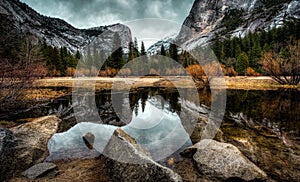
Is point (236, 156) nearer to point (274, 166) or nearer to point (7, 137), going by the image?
point (274, 166)

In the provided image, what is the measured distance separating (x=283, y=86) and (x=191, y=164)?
31.7m

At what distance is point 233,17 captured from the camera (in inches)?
5733

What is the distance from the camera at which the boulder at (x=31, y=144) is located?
5852 mm

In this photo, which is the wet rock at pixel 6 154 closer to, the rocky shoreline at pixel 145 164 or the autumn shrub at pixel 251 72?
the rocky shoreline at pixel 145 164

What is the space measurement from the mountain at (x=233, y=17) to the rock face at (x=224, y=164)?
6087 centimetres

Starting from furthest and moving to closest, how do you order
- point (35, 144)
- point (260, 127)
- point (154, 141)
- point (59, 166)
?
point (260, 127), point (154, 141), point (35, 144), point (59, 166)

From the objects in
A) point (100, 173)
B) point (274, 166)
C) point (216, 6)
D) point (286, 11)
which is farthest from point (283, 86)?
point (216, 6)

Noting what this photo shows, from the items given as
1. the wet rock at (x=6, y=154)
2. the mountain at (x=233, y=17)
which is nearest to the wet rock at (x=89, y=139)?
the wet rock at (x=6, y=154)

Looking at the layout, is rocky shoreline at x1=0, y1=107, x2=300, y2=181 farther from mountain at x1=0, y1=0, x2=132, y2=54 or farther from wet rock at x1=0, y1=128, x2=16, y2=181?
mountain at x1=0, y1=0, x2=132, y2=54

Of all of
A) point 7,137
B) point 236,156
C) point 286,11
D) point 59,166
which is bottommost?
point 59,166

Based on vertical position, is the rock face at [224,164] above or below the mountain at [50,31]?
below

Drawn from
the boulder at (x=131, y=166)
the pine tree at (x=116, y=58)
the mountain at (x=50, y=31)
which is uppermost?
the mountain at (x=50, y=31)

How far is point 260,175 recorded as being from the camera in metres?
5.03

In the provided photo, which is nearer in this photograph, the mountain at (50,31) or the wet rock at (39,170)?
the wet rock at (39,170)
